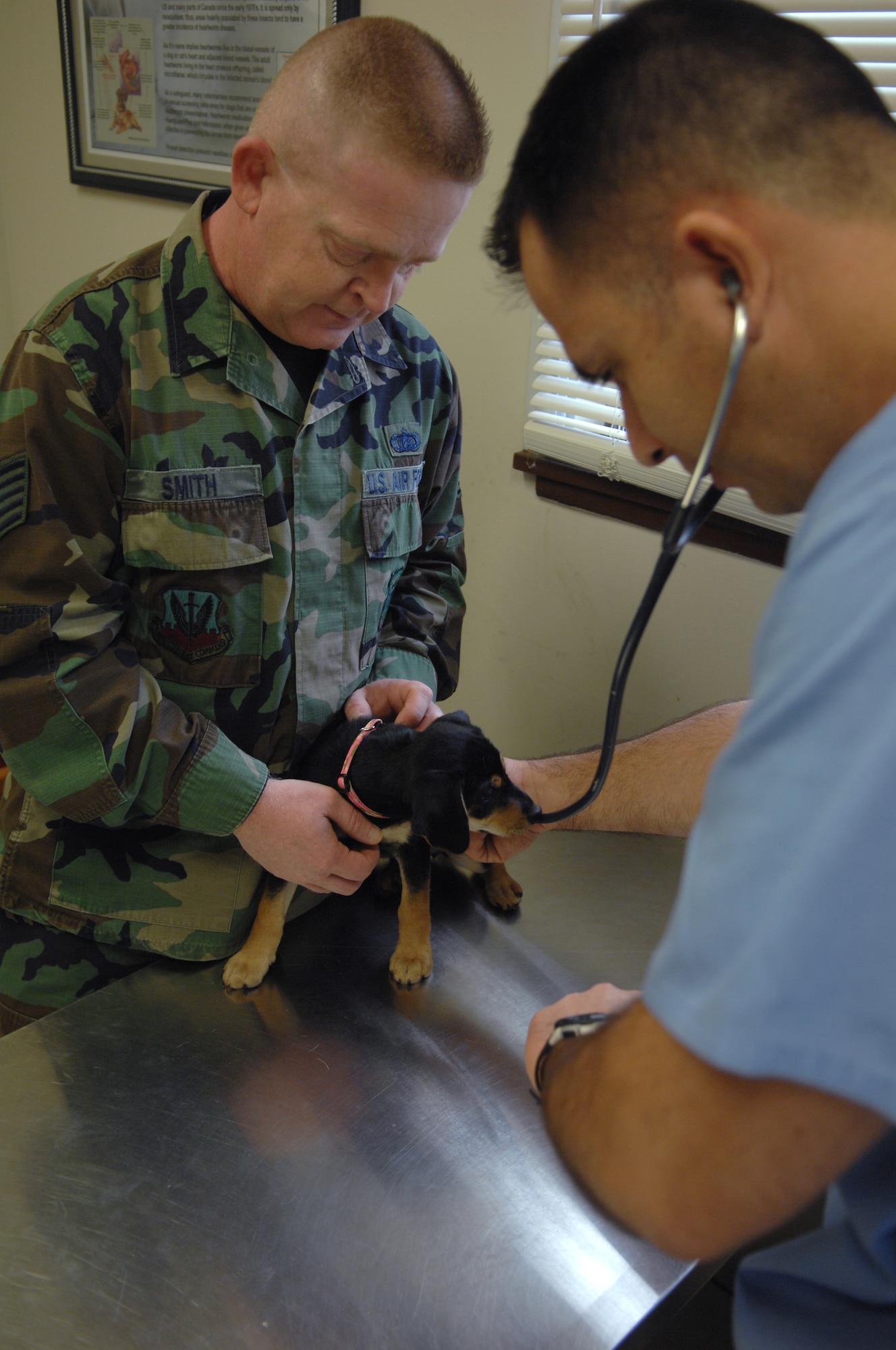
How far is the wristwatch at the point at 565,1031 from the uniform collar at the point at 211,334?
0.84 meters

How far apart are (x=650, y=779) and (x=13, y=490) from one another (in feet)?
2.88

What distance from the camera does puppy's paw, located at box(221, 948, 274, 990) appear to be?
1.16 metres

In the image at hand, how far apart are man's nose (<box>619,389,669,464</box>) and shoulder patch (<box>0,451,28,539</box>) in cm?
69

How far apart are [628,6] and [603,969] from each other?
1.02m

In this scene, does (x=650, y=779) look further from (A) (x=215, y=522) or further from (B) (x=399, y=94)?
(B) (x=399, y=94)

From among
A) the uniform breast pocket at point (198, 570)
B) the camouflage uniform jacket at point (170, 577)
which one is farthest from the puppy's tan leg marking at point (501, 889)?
the uniform breast pocket at point (198, 570)

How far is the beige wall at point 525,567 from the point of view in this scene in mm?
1630

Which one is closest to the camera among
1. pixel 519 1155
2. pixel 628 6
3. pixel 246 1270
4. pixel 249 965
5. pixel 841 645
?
pixel 841 645

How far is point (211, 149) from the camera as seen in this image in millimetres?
2295

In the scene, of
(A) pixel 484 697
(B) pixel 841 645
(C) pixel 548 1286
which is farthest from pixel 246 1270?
(A) pixel 484 697

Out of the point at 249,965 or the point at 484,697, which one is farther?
the point at 484,697

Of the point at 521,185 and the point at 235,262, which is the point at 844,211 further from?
the point at 235,262

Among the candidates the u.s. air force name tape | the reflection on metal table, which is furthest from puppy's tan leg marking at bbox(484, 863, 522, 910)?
the u.s. air force name tape

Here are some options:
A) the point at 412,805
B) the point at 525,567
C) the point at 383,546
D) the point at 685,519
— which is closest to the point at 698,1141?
the point at 685,519
